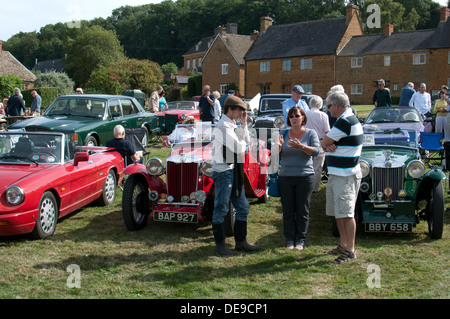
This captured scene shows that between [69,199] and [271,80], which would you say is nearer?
[69,199]

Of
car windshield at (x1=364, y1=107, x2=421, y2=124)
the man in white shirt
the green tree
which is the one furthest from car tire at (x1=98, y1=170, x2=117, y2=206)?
the green tree

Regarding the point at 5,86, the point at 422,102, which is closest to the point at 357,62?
the point at 5,86

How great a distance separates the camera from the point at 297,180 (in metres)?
5.91

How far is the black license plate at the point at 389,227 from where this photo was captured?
625 centimetres

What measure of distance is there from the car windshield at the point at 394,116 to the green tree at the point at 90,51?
216 feet

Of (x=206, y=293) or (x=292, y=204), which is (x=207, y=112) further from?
(x=206, y=293)

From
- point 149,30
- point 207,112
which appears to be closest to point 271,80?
point 207,112

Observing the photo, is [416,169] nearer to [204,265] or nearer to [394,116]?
[204,265]

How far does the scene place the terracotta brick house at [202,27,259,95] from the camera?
190 ft

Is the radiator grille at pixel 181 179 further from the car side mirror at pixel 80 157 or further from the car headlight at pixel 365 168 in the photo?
the car headlight at pixel 365 168

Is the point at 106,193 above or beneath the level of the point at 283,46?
beneath

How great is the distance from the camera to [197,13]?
102 m

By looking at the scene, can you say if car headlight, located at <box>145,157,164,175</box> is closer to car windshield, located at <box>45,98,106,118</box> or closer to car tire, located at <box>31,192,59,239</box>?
car tire, located at <box>31,192,59,239</box>

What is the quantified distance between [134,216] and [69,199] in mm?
1112
